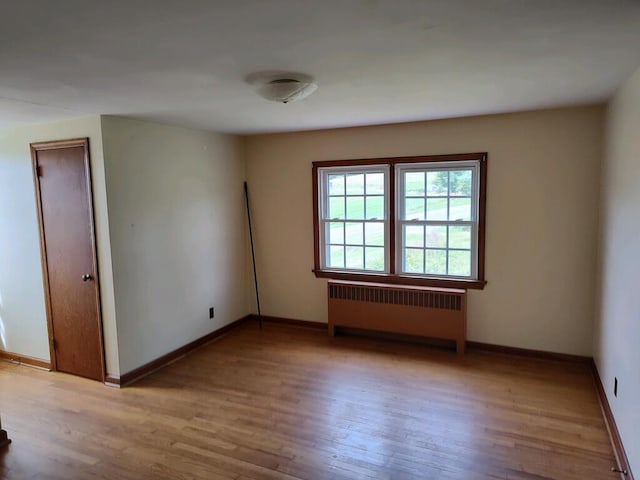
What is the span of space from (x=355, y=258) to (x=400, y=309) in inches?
30.6

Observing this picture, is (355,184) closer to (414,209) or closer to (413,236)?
(414,209)

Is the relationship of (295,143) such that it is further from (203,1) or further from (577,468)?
(577,468)

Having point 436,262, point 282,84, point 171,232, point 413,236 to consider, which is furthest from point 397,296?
point 282,84

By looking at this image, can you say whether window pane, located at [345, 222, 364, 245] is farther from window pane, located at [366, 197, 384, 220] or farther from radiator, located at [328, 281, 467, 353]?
radiator, located at [328, 281, 467, 353]

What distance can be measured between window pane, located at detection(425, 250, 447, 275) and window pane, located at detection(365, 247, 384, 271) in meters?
0.50

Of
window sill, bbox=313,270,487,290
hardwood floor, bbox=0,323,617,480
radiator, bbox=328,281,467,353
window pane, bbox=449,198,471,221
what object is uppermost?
window pane, bbox=449,198,471,221

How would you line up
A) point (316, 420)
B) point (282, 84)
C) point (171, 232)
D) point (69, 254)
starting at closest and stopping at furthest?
point (282, 84)
point (316, 420)
point (69, 254)
point (171, 232)

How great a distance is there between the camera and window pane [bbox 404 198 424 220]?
170 inches

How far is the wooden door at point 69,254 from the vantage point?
3539mm

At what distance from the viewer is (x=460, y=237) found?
4.20m

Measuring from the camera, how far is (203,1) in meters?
1.44

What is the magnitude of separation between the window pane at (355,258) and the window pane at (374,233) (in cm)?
15

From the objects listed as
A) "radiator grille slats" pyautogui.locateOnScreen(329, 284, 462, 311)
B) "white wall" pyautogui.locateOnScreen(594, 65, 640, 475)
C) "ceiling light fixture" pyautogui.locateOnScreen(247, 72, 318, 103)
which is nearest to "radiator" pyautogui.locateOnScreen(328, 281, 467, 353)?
"radiator grille slats" pyautogui.locateOnScreen(329, 284, 462, 311)

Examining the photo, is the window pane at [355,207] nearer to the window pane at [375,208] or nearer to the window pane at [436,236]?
the window pane at [375,208]
